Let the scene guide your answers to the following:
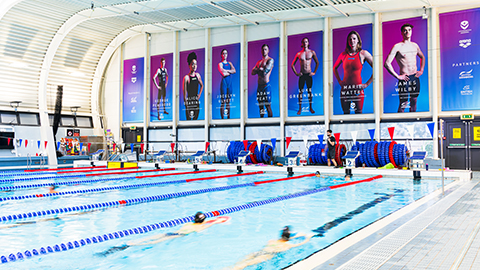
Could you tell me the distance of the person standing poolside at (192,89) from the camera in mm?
17797

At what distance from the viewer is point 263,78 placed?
1625 centimetres

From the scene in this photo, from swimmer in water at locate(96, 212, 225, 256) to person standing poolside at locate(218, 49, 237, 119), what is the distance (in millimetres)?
12564

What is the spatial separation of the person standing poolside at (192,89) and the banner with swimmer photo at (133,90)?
8.31ft

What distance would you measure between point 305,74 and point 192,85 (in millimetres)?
5448

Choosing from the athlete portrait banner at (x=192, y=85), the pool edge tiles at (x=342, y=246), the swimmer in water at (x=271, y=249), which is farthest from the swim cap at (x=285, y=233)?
the athlete portrait banner at (x=192, y=85)

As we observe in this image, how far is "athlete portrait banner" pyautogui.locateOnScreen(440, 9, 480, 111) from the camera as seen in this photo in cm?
1246

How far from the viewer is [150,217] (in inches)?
194

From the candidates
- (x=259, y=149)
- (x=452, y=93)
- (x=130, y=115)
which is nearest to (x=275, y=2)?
(x=259, y=149)

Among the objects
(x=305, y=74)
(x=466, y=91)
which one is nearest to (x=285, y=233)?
(x=466, y=91)

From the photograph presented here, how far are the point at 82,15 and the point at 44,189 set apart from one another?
11031 millimetres

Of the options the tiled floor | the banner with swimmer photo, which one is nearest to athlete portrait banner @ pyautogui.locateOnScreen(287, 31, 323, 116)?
the banner with swimmer photo

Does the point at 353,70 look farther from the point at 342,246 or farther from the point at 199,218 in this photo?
the point at 342,246

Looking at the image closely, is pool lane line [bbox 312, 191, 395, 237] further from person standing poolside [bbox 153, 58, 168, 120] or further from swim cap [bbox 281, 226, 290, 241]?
person standing poolside [bbox 153, 58, 168, 120]

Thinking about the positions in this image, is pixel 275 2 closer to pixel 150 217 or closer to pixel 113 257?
pixel 150 217
